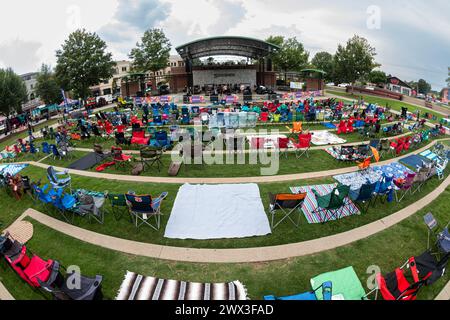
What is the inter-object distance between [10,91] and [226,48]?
1166 inches

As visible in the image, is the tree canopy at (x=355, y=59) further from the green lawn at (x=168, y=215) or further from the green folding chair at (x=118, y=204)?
the green folding chair at (x=118, y=204)

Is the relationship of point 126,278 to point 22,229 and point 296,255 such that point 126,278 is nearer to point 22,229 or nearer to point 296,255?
point 296,255

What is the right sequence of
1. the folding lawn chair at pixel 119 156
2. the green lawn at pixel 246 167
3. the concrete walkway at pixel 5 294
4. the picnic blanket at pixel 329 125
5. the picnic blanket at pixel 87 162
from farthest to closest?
the picnic blanket at pixel 329 125 → the picnic blanket at pixel 87 162 → the folding lawn chair at pixel 119 156 → the green lawn at pixel 246 167 → the concrete walkway at pixel 5 294

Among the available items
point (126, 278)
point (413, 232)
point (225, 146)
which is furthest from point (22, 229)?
point (413, 232)

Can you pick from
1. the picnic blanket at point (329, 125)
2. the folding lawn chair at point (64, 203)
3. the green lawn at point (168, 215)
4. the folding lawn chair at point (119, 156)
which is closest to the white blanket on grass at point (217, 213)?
the green lawn at point (168, 215)

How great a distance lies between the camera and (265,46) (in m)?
38.4

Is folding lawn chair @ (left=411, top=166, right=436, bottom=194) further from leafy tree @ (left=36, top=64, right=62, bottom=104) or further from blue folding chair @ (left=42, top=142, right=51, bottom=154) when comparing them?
leafy tree @ (left=36, top=64, right=62, bottom=104)

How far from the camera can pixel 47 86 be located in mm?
42562

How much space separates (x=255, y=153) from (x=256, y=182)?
335cm

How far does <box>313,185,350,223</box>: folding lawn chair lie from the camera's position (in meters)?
8.21

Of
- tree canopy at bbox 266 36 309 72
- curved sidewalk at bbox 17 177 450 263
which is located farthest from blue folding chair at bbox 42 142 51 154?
tree canopy at bbox 266 36 309 72

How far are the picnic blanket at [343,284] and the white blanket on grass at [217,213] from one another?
6.91 ft

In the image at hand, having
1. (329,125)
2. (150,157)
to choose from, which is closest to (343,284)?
(150,157)

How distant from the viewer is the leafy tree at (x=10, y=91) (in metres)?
29.8
